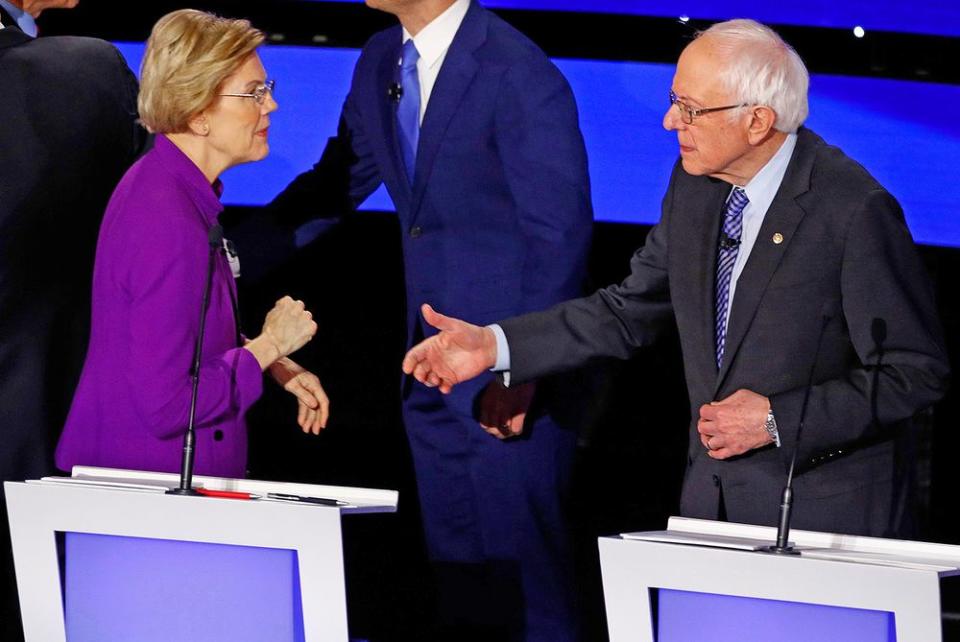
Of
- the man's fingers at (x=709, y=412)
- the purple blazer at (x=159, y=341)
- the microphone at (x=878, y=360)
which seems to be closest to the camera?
the microphone at (x=878, y=360)

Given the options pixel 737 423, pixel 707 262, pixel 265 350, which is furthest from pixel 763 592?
pixel 265 350

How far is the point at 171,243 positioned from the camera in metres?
2.94

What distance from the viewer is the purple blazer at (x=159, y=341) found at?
2.88 m

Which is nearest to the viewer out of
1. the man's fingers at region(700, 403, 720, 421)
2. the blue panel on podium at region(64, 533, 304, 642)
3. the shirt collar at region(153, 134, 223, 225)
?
the blue panel on podium at region(64, 533, 304, 642)

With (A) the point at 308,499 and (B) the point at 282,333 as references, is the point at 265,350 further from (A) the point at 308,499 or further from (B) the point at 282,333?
(A) the point at 308,499

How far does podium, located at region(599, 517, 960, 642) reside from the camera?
1941 mm

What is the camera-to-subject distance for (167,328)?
2.86 metres

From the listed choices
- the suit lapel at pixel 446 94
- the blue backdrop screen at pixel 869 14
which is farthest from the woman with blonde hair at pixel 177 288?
the blue backdrop screen at pixel 869 14

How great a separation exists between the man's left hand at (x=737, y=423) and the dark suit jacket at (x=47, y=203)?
1835 millimetres

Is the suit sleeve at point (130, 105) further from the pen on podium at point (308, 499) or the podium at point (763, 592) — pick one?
the podium at point (763, 592)

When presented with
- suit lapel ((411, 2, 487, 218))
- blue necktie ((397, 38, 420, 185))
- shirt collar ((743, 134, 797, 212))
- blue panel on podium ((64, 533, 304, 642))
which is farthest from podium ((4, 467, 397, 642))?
blue necktie ((397, 38, 420, 185))

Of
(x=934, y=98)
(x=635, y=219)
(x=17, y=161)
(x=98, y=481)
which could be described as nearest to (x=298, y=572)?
(x=98, y=481)

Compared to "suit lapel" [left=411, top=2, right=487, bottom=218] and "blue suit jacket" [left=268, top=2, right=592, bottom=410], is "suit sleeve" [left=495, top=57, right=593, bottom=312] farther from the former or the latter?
"suit lapel" [left=411, top=2, right=487, bottom=218]

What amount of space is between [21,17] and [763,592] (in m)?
2.57
